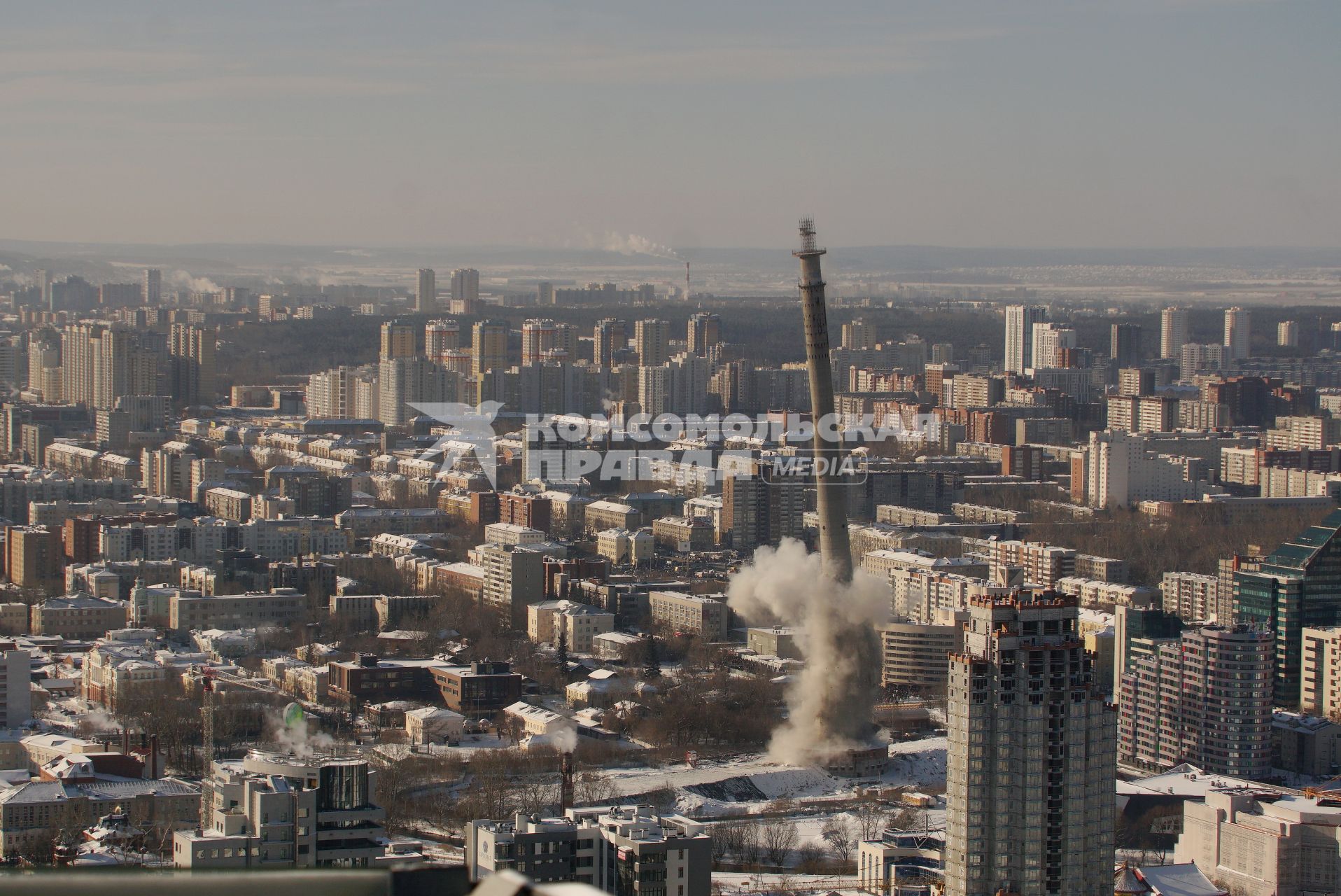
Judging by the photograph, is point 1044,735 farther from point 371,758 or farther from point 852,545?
point 852,545

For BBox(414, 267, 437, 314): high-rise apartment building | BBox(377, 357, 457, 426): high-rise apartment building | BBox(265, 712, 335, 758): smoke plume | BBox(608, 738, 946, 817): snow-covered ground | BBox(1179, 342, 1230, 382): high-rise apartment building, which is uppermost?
BBox(414, 267, 437, 314): high-rise apartment building

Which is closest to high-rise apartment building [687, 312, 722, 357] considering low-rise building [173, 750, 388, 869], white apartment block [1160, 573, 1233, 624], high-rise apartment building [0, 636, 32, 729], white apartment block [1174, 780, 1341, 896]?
white apartment block [1160, 573, 1233, 624]

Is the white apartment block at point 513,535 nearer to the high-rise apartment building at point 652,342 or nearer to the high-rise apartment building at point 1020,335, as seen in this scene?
the high-rise apartment building at point 652,342

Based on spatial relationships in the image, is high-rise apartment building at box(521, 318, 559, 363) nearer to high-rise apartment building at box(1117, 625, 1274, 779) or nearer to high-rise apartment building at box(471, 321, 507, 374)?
high-rise apartment building at box(471, 321, 507, 374)

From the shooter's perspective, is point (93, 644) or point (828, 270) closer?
point (828, 270)

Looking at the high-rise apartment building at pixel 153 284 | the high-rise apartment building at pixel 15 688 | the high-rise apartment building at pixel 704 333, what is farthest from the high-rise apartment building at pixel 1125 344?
the high-rise apartment building at pixel 15 688

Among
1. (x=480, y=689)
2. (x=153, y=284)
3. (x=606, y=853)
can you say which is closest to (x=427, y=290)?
(x=153, y=284)

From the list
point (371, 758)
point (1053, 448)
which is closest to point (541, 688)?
point (371, 758)
